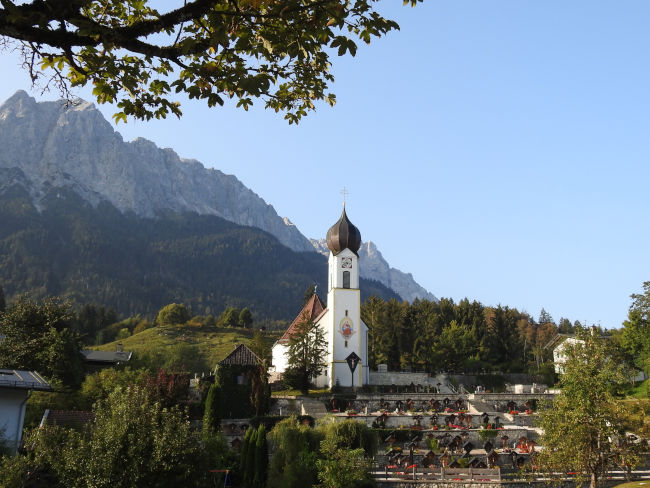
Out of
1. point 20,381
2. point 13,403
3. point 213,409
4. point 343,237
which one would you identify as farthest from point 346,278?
point 13,403

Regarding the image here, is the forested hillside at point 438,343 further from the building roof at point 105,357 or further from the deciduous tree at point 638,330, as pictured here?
the building roof at point 105,357

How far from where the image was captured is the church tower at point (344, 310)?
53562 millimetres

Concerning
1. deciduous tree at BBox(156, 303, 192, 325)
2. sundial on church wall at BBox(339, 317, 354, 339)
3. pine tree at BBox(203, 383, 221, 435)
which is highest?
deciduous tree at BBox(156, 303, 192, 325)

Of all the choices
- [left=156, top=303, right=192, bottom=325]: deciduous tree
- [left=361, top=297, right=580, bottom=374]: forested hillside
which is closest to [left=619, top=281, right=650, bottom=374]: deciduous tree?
[left=361, top=297, right=580, bottom=374]: forested hillside

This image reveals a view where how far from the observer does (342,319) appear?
5528cm

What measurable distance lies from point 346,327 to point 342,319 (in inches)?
32.9

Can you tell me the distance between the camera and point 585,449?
26312 millimetres

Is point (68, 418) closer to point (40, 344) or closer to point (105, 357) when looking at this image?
point (40, 344)

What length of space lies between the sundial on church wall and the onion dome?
6.78 metres

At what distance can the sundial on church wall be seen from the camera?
5472cm

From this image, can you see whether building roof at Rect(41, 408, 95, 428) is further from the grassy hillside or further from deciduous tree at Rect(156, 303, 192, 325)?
deciduous tree at Rect(156, 303, 192, 325)

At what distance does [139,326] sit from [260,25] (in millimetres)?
102010

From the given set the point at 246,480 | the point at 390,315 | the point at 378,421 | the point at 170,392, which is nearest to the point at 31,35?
the point at 246,480

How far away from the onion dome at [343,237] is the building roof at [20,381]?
35.2 m
